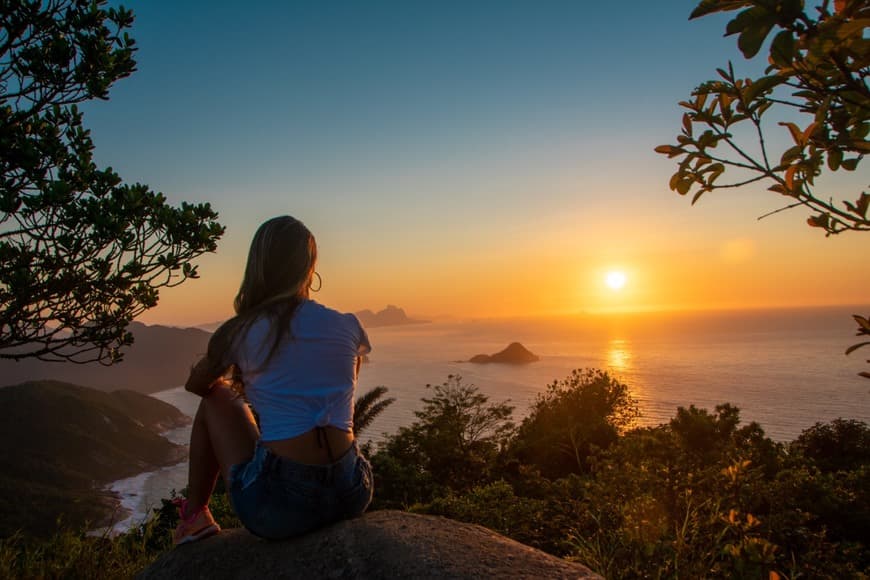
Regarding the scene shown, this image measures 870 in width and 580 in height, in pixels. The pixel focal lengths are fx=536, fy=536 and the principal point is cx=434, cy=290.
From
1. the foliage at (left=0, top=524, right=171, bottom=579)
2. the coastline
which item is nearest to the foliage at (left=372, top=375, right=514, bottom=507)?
the foliage at (left=0, top=524, right=171, bottom=579)

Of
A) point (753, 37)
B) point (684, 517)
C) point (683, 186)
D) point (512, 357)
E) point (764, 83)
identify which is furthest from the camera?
point (512, 357)

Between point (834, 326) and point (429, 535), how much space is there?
169160mm

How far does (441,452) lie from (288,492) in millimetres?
22067

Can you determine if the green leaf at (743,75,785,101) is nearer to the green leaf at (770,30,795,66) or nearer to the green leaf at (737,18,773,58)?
the green leaf at (770,30,795,66)

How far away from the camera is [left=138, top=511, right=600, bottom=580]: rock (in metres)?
2.47

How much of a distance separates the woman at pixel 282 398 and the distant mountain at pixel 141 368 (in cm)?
13457

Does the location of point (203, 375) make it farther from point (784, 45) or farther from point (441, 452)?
point (441, 452)

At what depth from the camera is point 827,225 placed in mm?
1727

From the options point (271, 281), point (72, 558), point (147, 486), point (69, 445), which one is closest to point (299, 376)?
point (271, 281)

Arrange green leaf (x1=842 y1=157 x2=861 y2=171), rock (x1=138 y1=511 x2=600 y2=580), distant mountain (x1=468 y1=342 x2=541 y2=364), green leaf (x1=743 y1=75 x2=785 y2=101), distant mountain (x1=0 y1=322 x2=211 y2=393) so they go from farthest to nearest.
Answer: distant mountain (x1=0 y1=322 x2=211 y2=393) < distant mountain (x1=468 y1=342 x2=541 y2=364) < rock (x1=138 y1=511 x2=600 y2=580) < green leaf (x1=842 y1=157 x2=861 y2=171) < green leaf (x1=743 y1=75 x2=785 y2=101)

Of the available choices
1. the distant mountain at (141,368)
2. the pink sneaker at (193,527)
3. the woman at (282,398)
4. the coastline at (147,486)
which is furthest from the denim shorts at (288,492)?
the distant mountain at (141,368)

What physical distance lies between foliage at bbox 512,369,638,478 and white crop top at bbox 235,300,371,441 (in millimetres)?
22199

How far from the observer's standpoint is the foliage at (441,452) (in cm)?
1883

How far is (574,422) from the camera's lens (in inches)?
1013
